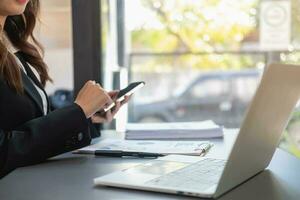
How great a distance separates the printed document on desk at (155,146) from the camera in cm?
118

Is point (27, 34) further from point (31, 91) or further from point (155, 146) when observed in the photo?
point (155, 146)

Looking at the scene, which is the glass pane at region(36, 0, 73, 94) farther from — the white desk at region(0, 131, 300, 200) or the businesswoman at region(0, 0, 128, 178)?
the white desk at region(0, 131, 300, 200)

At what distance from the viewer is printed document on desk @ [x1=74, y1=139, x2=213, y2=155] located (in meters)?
1.18

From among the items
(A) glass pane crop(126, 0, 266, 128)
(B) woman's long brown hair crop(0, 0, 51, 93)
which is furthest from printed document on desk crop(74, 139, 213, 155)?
(A) glass pane crop(126, 0, 266, 128)

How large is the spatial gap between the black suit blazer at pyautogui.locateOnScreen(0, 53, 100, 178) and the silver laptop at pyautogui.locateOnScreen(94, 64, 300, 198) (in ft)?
0.76

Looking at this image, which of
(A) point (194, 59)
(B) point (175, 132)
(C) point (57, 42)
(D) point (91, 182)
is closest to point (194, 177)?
(D) point (91, 182)

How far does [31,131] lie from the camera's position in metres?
1.13

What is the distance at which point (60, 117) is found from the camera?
3.77ft

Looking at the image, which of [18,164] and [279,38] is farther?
[279,38]

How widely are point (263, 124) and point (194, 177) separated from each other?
17 cm

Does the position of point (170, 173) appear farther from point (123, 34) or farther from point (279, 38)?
point (279, 38)

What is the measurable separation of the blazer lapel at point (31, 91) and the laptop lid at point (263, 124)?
2.21 feet

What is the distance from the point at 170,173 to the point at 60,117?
1.22 feet

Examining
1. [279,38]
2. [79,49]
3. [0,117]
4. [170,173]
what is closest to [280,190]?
[170,173]
